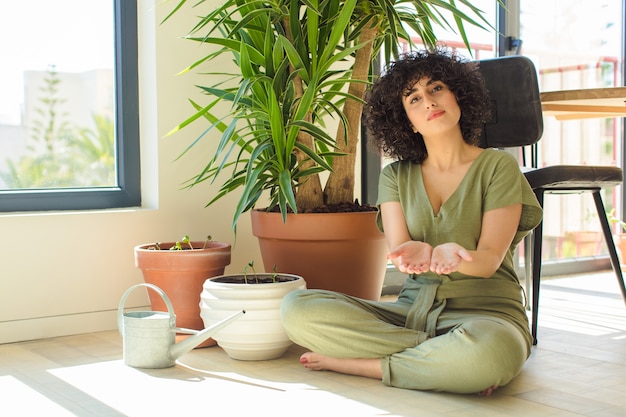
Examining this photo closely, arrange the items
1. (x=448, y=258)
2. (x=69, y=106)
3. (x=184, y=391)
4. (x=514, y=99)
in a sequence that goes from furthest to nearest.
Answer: (x=69, y=106), (x=514, y=99), (x=184, y=391), (x=448, y=258)

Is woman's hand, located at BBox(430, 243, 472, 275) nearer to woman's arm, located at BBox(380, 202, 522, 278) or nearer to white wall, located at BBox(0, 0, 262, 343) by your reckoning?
woman's arm, located at BBox(380, 202, 522, 278)

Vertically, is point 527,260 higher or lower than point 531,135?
lower

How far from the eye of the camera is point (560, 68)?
175 inches

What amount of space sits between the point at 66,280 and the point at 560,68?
9.91ft

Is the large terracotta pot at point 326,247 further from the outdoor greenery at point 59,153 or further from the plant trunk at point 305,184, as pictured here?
the outdoor greenery at point 59,153

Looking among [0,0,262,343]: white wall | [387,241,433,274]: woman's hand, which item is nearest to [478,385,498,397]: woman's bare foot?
[387,241,433,274]: woman's hand

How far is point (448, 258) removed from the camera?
189 centimetres

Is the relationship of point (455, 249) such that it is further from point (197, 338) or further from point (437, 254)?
point (197, 338)

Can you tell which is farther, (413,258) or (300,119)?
(300,119)

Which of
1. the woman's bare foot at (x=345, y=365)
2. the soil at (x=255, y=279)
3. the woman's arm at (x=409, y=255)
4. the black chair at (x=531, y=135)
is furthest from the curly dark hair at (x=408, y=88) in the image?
the woman's bare foot at (x=345, y=365)

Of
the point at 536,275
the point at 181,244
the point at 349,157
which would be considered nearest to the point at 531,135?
the point at 536,275

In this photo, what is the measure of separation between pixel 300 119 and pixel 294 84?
21 centimetres

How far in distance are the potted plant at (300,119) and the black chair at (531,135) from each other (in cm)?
28

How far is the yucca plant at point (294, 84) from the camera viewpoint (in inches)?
96.6
